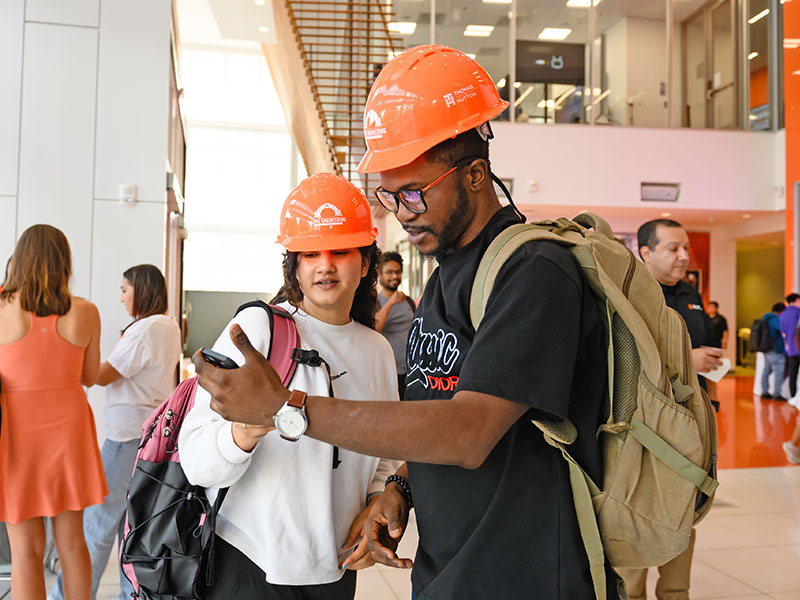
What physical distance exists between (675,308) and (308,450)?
2524 mm

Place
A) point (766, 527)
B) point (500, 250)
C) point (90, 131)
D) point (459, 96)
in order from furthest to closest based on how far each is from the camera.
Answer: point (766, 527), point (90, 131), point (459, 96), point (500, 250)

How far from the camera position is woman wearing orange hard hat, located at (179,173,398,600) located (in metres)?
1.51

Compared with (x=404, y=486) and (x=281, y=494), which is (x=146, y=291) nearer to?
(x=281, y=494)

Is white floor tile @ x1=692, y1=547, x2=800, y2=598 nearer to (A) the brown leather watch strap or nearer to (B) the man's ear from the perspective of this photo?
(B) the man's ear

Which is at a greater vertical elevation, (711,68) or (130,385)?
(711,68)

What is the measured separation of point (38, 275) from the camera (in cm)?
282

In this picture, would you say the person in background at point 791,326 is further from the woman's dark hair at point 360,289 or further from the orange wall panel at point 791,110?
the woman's dark hair at point 360,289

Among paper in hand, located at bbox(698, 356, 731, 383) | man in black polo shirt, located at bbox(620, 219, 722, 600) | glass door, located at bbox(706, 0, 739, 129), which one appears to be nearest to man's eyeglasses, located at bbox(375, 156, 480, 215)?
man in black polo shirt, located at bbox(620, 219, 722, 600)

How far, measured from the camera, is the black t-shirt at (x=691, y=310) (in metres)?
3.45

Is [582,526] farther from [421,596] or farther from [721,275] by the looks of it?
[721,275]

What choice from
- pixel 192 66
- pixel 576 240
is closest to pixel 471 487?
pixel 576 240

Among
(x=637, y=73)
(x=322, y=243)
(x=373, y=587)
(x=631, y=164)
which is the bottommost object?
(x=373, y=587)

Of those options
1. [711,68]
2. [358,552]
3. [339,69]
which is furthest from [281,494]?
[711,68]

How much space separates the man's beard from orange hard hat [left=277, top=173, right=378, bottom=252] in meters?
0.59
